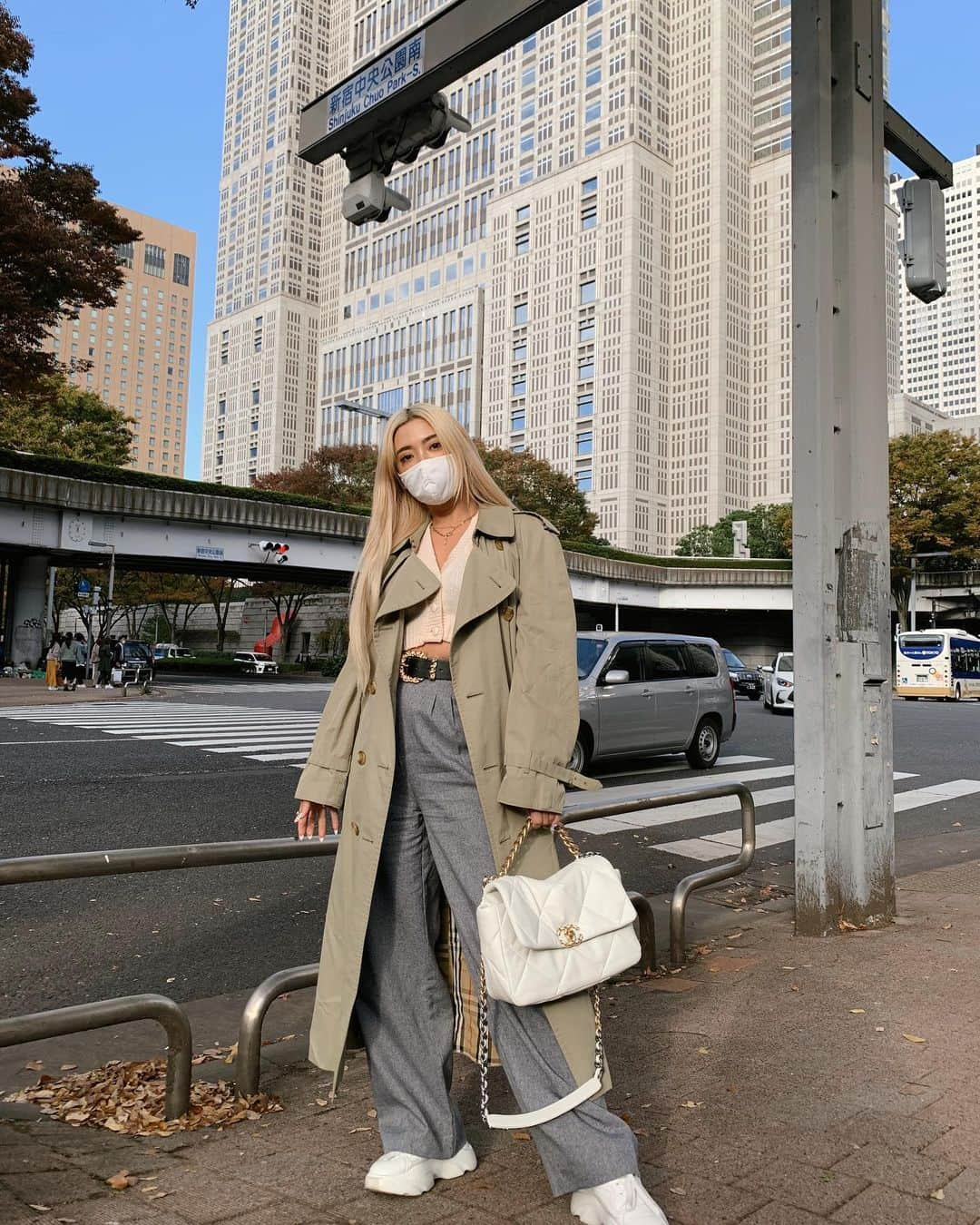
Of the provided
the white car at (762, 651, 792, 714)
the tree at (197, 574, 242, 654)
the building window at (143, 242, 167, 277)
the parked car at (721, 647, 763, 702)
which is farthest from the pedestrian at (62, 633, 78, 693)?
the building window at (143, 242, 167, 277)

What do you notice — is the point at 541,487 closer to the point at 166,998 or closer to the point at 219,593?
the point at 219,593

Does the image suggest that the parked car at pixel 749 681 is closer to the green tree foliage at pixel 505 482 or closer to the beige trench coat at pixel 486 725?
the green tree foliage at pixel 505 482

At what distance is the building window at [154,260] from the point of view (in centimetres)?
12022

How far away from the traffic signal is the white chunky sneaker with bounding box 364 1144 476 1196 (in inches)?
1444

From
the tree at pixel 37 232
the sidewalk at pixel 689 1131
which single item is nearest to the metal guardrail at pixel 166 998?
the sidewalk at pixel 689 1131

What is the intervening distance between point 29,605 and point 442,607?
35.9 meters

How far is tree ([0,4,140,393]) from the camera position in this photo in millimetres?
16812

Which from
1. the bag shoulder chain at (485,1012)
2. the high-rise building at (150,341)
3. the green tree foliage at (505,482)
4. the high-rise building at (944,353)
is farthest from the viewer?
the high-rise building at (944,353)

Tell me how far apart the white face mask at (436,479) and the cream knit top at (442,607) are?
0.38ft

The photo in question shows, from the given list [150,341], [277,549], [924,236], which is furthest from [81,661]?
[150,341]

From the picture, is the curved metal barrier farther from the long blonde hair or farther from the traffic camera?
the traffic camera

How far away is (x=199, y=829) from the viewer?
7.88 meters

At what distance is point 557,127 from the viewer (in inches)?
4043

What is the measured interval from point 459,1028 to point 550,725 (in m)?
0.83
